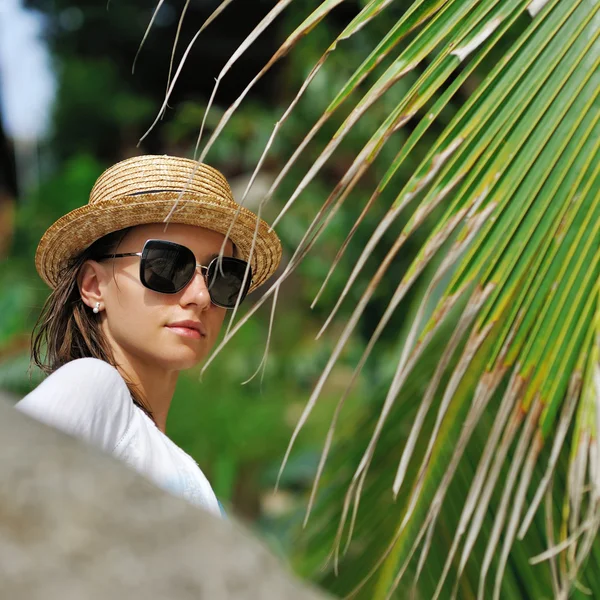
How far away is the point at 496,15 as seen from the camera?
119 cm

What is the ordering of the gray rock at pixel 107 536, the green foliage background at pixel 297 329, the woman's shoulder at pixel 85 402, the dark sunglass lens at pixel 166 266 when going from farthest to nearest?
1. the green foliage background at pixel 297 329
2. the dark sunglass lens at pixel 166 266
3. the woman's shoulder at pixel 85 402
4. the gray rock at pixel 107 536

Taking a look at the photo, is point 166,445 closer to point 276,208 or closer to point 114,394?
point 114,394

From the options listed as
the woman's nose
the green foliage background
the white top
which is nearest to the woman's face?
the woman's nose

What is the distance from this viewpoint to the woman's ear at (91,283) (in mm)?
1392

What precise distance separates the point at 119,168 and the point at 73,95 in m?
7.14

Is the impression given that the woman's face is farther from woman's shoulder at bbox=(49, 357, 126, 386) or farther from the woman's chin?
woman's shoulder at bbox=(49, 357, 126, 386)

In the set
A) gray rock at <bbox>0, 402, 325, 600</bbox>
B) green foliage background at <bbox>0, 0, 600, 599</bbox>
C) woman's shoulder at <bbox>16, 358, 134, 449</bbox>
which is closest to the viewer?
gray rock at <bbox>0, 402, 325, 600</bbox>

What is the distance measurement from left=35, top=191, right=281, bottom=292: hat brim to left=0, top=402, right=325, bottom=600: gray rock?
823 millimetres

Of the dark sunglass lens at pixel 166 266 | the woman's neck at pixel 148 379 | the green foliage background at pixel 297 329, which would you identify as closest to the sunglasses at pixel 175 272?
the dark sunglass lens at pixel 166 266

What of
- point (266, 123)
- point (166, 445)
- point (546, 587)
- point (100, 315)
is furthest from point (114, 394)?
point (266, 123)

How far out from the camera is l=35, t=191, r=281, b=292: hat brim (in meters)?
1.34

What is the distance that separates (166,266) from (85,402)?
28cm

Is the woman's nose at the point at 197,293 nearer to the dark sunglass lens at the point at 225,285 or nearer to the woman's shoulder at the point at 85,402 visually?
the dark sunglass lens at the point at 225,285

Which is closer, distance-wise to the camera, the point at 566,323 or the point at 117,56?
the point at 566,323
